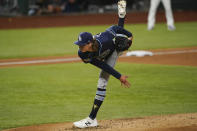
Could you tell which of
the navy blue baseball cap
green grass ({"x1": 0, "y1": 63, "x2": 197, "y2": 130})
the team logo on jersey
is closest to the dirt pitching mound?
green grass ({"x1": 0, "y1": 63, "x2": 197, "y2": 130})

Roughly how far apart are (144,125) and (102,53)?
132 centimetres

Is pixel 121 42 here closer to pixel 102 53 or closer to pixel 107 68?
pixel 102 53

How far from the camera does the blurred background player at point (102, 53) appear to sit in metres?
6.77

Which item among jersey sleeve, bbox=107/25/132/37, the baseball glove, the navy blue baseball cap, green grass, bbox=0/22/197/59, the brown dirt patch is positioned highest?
the navy blue baseball cap

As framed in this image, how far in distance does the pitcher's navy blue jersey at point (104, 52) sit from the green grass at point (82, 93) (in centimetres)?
174

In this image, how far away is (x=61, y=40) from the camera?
20.8m

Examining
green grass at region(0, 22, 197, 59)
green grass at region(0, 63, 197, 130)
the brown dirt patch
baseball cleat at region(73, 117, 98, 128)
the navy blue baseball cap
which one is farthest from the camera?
green grass at region(0, 22, 197, 59)

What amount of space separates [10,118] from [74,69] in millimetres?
5424

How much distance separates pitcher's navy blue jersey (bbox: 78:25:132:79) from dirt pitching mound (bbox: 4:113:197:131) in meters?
0.92

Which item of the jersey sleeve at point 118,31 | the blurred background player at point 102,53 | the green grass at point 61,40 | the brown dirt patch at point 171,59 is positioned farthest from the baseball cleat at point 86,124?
the green grass at point 61,40

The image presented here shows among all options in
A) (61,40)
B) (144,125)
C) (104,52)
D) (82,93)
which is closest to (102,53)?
(104,52)

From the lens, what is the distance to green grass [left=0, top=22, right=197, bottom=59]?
58.4ft

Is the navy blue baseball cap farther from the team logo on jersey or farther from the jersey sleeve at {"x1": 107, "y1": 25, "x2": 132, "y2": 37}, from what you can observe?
the jersey sleeve at {"x1": 107, "y1": 25, "x2": 132, "y2": 37}

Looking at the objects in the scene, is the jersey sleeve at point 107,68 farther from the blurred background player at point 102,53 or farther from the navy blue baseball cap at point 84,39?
the navy blue baseball cap at point 84,39
